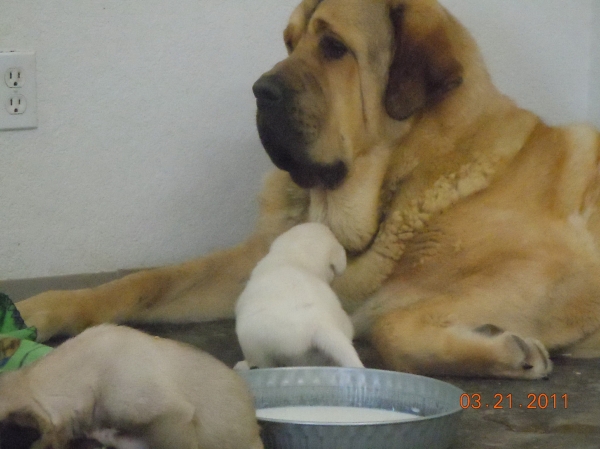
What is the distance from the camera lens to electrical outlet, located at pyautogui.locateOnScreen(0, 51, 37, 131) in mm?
1740

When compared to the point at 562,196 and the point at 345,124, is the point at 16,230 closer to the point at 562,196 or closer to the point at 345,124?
the point at 345,124

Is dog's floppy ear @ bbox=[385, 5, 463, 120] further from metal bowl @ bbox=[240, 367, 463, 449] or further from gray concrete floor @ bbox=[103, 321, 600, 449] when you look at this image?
metal bowl @ bbox=[240, 367, 463, 449]

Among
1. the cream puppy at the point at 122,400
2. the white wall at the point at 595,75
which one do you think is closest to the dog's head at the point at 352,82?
the cream puppy at the point at 122,400

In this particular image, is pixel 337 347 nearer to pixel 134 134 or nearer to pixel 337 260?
pixel 337 260

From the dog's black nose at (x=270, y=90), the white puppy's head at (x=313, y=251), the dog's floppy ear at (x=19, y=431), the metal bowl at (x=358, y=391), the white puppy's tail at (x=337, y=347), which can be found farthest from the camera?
the dog's black nose at (x=270, y=90)

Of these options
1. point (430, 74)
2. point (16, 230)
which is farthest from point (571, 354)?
point (16, 230)

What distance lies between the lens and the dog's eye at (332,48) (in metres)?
1.51

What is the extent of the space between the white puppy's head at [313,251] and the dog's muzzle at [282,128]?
136 mm

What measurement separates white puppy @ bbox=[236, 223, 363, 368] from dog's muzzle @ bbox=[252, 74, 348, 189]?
280 mm

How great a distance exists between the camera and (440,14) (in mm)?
1537

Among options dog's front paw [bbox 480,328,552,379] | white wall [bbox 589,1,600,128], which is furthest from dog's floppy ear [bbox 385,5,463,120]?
white wall [bbox 589,1,600,128]

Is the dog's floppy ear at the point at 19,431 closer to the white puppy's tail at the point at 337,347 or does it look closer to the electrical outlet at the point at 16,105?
the white puppy's tail at the point at 337,347

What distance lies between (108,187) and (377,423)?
1300 millimetres

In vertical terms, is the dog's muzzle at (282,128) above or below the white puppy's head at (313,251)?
above
